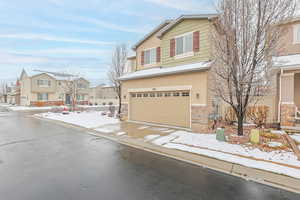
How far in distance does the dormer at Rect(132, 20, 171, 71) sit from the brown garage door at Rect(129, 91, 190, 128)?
3.05 meters

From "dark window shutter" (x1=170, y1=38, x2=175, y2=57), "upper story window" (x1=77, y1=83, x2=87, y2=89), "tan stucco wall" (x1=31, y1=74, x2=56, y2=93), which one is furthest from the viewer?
"upper story window" (x1=77, y1=83, x2=87, y2=89)

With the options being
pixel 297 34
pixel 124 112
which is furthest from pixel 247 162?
pixel 297 34

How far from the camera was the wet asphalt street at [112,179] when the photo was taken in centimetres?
354

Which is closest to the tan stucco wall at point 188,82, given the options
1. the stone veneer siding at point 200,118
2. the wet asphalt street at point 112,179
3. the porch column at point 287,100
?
the stone veneer siding at point 200,118

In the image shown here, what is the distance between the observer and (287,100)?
945cm

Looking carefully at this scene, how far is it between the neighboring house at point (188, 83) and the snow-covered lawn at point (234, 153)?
2300mm

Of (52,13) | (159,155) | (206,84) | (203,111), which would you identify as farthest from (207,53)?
(52,13)

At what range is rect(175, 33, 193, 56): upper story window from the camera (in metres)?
11.2

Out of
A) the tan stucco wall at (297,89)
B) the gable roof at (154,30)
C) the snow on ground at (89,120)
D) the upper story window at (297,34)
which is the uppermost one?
the gable roof at (154,30)

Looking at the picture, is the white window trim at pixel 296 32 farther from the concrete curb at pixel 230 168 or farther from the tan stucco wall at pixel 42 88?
the tan stucco wall at pixel 42 88

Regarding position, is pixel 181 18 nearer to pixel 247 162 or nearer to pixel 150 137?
pixel 150 137

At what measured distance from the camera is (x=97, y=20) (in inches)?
898

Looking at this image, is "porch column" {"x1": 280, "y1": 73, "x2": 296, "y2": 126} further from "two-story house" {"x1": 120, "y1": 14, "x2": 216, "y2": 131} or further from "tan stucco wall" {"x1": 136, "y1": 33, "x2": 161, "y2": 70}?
"tan stucco wall" {"x1": 136, "y1": 33, "x2": 161, "y2": 70}

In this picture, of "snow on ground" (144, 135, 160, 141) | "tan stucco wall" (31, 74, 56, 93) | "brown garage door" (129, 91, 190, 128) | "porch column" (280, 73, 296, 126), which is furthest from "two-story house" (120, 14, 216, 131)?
"tan stucco wall" (31, 74, 56, 93)
